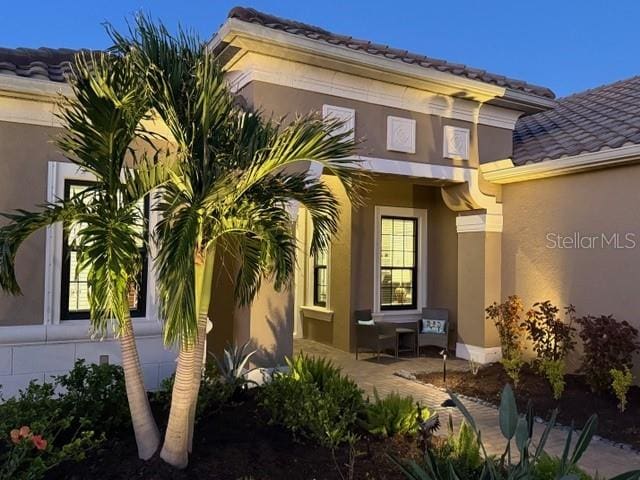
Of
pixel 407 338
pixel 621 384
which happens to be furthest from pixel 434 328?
pixel 621 384

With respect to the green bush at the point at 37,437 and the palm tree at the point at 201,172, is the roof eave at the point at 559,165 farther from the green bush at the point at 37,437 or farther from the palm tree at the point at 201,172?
the green bush at the point at 37,437

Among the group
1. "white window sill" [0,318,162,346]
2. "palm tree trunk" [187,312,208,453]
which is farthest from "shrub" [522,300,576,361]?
"white window sill" [0,318,162,346]

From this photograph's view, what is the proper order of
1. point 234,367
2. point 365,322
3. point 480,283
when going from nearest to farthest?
point 234,367 → point 480,283 → point 365,322

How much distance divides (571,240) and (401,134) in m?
2.99

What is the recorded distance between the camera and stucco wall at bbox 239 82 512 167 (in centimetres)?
679

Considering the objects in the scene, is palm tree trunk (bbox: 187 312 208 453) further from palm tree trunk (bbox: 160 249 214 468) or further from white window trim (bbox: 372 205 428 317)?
white window trim (bbox: 372 205 428 317)

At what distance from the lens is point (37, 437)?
358cm

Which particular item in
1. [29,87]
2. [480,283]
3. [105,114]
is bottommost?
[480,283]

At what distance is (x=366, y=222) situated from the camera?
10.4 metres

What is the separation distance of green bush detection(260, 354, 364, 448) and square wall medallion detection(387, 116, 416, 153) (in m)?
3.58

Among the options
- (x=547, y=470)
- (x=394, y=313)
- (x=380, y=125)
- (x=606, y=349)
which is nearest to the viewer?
(x=547, y=470)

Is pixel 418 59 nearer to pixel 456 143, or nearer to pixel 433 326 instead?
pixel 456 143

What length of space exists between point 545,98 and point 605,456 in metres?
5.76

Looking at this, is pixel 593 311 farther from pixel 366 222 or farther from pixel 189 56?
pixel 189 56
